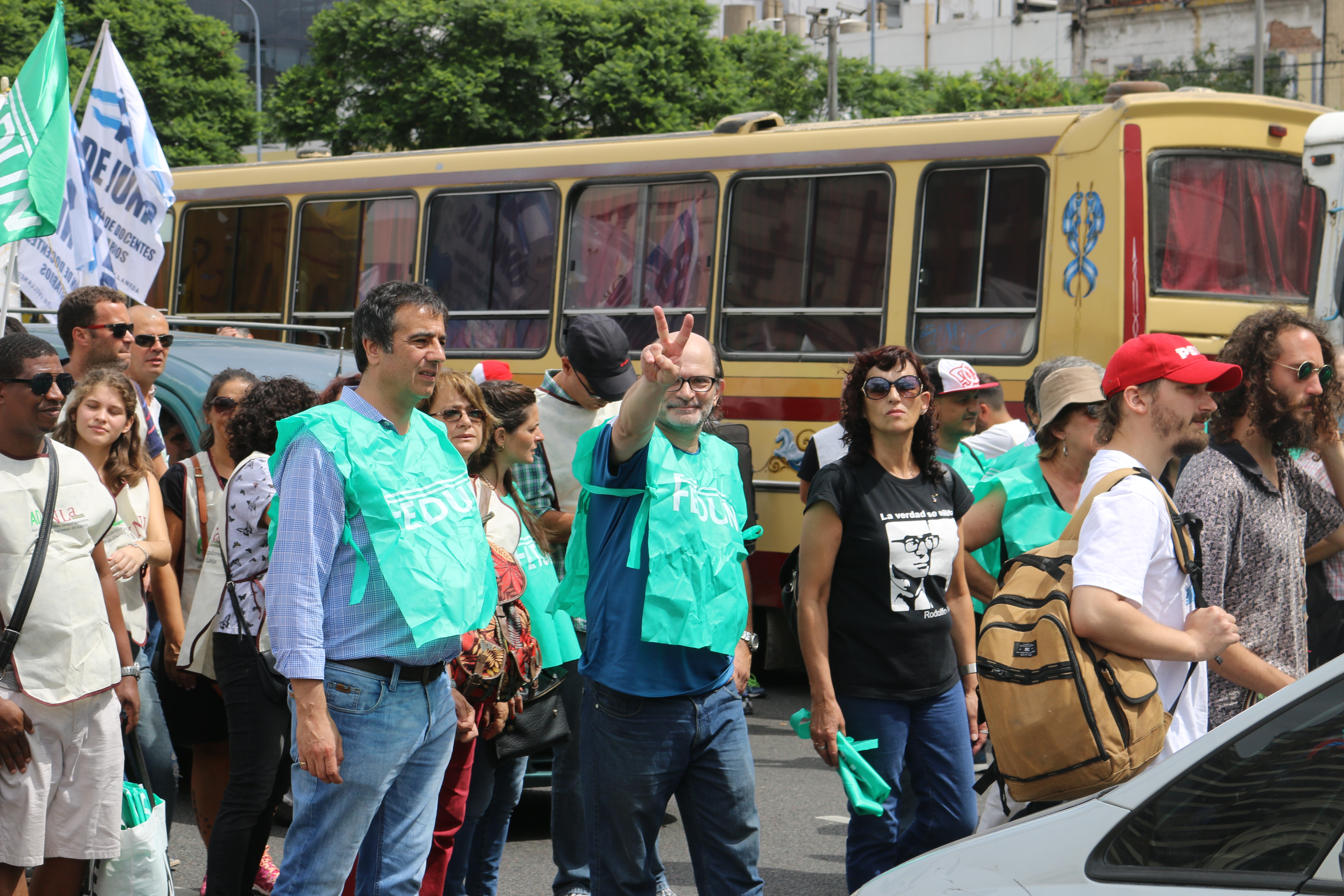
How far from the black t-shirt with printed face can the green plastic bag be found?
17 centimetres

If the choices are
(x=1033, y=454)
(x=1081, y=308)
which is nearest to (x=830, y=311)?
(x=1081, y=308)

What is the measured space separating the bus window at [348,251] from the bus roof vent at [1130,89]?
5.27 m

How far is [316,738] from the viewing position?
11.0 ft

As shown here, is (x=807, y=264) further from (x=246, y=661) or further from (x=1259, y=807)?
(x=1259, y=807)

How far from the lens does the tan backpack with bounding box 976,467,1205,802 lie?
10.7 feet

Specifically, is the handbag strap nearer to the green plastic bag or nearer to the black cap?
the black cap

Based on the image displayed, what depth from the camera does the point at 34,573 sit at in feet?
13.2

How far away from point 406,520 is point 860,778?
155 cm

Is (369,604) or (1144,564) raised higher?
(1144,564)

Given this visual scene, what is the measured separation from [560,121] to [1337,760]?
2978 cm

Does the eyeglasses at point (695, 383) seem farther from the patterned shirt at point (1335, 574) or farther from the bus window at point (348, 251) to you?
the bus window at point (348, 251)

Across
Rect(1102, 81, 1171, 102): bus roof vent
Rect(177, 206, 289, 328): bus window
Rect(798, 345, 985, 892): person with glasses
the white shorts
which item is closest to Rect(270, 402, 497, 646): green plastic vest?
the white shorts

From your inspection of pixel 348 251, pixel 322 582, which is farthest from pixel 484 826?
pixel 348 251

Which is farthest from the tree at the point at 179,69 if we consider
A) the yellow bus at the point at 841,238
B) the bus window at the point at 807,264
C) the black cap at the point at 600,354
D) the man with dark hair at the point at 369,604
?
the man with dark hair at the point at 369,604
